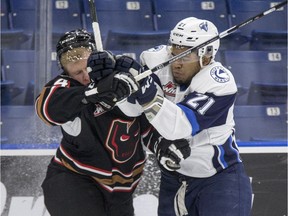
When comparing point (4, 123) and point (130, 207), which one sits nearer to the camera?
point (130, 207)

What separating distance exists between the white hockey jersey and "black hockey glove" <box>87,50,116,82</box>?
23 centimetres

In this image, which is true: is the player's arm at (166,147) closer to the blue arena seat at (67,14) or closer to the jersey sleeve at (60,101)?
the jersey sleeve at (60,101)

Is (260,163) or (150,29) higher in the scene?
(150,29)

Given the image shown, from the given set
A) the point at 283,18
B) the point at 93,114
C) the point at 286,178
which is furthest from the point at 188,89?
the point at 283,18

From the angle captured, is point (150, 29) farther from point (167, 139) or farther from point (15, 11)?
point (167, 139)

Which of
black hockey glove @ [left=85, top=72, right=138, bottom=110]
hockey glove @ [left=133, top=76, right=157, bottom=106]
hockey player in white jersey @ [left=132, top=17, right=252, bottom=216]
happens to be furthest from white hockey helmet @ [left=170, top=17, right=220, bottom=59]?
black hockey glove @ [left=85, top=72, right=138, bottom=110]

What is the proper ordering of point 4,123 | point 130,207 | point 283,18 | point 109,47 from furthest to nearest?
point 283,18
point 109,47
point 4,123
point 130,207

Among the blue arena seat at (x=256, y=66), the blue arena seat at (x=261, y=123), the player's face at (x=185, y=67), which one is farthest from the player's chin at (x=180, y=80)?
the blue arena seat at (x=256, y=66)

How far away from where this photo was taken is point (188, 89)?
2303 mm

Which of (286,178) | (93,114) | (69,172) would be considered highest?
(93,114)

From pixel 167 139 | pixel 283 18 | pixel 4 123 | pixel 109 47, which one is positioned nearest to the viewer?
pixel 167 139

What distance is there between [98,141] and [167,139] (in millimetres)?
232

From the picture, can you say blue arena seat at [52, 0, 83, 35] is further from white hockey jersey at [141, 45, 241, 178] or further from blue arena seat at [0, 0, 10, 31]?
white hockey jersey at [141, 45, 241, 178]

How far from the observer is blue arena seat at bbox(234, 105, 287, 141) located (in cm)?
386
